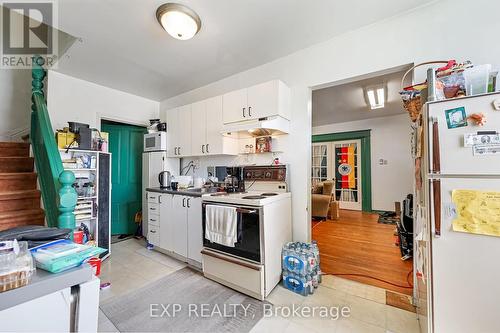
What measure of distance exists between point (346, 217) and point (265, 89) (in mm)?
4202

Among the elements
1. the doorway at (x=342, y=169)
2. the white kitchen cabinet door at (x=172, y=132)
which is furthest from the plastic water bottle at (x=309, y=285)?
the doorway at (x=342, y=169)

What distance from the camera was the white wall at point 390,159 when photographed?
5.22 m

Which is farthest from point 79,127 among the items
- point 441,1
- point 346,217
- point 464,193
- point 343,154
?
point 343,154

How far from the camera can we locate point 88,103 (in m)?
3.21

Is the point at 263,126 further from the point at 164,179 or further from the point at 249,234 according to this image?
the point at 164,179

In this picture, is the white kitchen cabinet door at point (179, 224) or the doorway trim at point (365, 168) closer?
the white kitchen cabinet door at point (179, 224)

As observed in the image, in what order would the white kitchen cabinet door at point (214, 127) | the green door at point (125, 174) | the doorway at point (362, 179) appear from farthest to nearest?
the green door at point (125, 174) → the white kitchen cabinet door at point (214, 127) → the doorway at point (362, 179)

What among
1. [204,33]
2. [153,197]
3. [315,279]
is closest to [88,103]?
[153,197]

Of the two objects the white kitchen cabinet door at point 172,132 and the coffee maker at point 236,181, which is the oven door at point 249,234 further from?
the white kitchen cabinet door at point 172,132

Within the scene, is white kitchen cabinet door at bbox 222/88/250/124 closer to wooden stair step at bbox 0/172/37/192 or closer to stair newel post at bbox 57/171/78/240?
stair newel post at bbox 57/171/78/240

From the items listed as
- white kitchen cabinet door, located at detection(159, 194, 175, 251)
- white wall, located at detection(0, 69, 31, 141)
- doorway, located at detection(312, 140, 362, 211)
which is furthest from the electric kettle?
doorway, located at detection(312, 140, 362, 211)

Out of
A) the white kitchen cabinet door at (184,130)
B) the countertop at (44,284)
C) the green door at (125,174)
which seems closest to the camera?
the countertop at (44,284)

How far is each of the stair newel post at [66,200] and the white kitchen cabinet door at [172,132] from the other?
2.04 m

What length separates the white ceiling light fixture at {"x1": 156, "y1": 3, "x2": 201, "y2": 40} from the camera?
1736 millimetres
